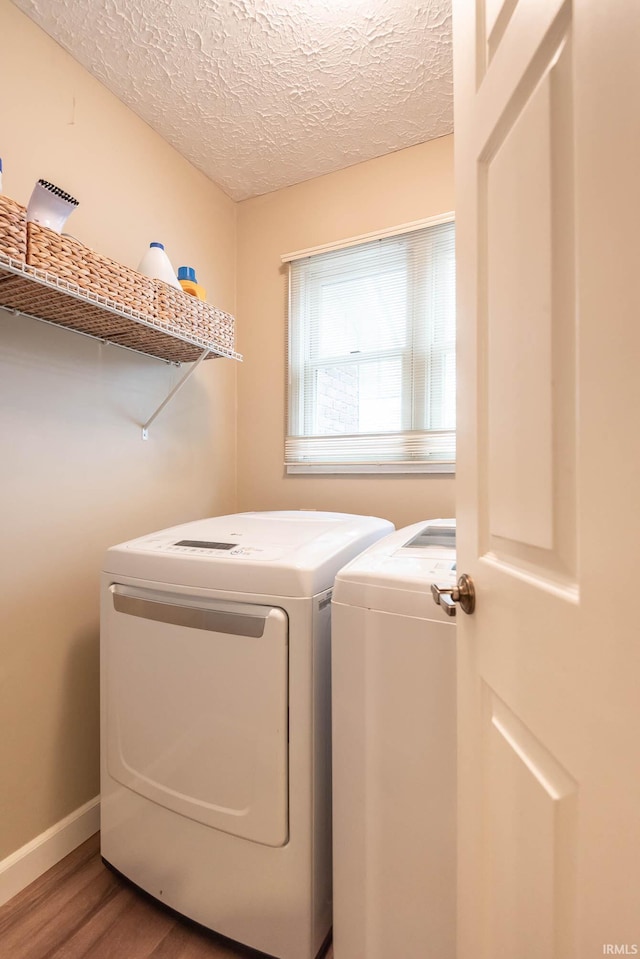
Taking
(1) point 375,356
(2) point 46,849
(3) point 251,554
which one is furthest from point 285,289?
(2) point 46,849

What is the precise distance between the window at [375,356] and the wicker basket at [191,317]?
0.48 meters

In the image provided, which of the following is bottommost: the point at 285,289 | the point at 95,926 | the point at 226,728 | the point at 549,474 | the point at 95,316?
the point at 95,926

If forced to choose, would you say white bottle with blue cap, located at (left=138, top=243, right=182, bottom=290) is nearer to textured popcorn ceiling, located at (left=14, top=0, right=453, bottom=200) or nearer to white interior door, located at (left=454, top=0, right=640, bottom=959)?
textured popcorn ceiling, located at (left=14, top=0, right=453, bottom=200)

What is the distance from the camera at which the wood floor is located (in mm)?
1156

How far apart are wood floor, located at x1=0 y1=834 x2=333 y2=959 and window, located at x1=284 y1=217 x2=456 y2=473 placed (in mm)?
1579

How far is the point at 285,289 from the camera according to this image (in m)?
2.18

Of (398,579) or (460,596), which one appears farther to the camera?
(398,579)

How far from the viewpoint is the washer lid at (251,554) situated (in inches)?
42.5

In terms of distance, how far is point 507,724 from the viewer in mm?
620

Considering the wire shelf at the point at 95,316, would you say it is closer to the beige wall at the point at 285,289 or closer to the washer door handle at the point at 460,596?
the beige wall at the point at 285,289

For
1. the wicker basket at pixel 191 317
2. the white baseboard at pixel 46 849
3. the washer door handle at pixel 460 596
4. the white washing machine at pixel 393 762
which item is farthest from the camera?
the wicker basket at pixel 191 317

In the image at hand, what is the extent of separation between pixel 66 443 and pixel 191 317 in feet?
1.97

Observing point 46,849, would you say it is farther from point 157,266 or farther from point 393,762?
point 157,266

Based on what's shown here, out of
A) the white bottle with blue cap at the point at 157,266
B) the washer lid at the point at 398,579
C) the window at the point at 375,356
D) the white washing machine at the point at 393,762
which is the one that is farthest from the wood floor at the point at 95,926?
the white bottle with blue cap at the point at 157,266
